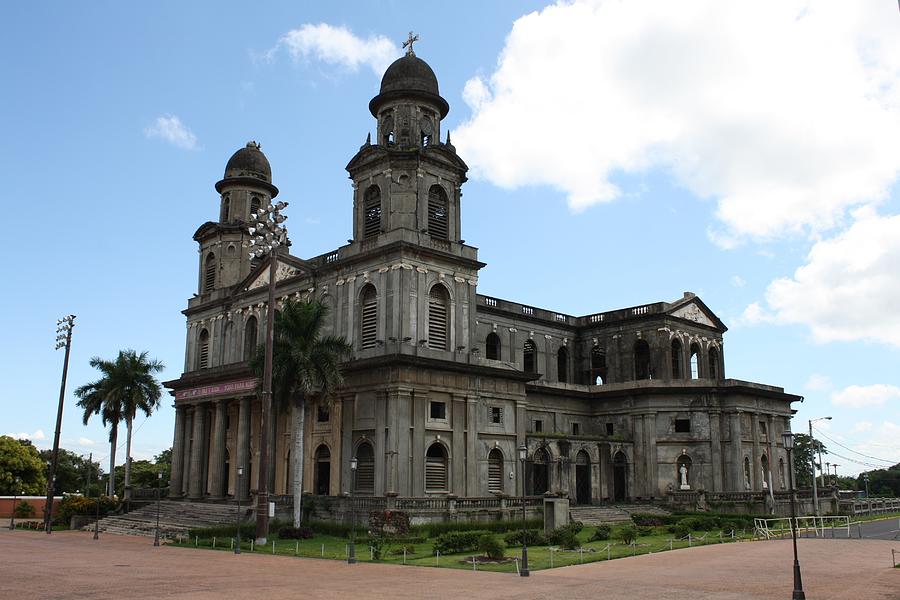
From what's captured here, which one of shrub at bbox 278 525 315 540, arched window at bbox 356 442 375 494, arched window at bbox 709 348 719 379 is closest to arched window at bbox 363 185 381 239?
arched window at bbox 356 442 375 494

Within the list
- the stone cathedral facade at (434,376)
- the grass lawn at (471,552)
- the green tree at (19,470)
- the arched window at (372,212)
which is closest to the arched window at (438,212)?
the stone cathedral facade at (434,376)

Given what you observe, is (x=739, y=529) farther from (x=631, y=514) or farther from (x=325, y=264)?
(x=325, y=264)

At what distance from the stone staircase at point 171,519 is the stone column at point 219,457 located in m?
2.19

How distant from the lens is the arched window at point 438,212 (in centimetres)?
4878

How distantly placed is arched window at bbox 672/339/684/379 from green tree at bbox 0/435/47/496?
59.8 m

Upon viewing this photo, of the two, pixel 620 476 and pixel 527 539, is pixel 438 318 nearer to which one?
pixel 527 539

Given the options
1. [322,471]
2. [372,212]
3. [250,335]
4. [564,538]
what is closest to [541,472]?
[322,471]

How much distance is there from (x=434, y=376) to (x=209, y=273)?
81.4 ft

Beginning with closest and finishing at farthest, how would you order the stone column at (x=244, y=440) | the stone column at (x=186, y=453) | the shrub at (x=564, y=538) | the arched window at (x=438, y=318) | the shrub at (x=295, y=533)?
the shrub at (x=564, y=538) < the shrub at (x=295, y=533) < the arched window at (x=438, y=318) < the stone column at (x=244, y=440) < the stone column at (x=186, y=453)

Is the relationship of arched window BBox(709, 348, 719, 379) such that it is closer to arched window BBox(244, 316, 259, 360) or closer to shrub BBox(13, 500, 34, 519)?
arched window BBox(244, 316, 259, 360)

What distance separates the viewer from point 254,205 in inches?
2441

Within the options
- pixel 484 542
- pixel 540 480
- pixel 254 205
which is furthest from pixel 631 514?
pixel 254 205

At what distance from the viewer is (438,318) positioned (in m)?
47.2

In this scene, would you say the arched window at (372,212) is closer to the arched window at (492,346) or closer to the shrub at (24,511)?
the arched window at (492,346)
